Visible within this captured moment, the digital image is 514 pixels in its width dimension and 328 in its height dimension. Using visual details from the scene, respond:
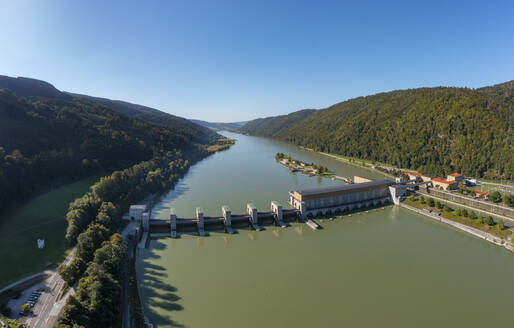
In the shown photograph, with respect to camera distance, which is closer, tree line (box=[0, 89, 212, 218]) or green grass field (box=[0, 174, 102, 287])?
green grass field (box=[0, 174, 102, 287])

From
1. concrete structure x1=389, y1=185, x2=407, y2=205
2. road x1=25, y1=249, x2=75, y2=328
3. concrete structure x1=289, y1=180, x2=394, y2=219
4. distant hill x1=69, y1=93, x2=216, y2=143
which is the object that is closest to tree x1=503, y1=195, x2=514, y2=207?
concrete structure x1=389, y1=185, x2=407, y2=205

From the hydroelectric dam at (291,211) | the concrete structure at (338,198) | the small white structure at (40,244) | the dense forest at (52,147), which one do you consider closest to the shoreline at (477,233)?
the concrete structure at (338,198)

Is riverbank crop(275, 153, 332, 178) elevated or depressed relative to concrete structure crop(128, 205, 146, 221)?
elevated

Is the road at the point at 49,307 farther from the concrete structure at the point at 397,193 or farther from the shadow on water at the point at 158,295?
the concrete structure at the point at 397,193

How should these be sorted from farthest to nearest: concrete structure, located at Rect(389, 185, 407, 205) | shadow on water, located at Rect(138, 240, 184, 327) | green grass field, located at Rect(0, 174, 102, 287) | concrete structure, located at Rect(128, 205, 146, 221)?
concrete structure, located at Rect(389, 185, 407, 205) → concrete structure, located at Rect(128, 205, 146, 221) → green grass field, located at Rect(0, 174, 102, 287) → shadow on water, located at Rect(138, 240, 184, 327)

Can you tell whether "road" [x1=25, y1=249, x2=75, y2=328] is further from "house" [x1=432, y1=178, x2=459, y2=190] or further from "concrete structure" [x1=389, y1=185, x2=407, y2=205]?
"house" [x1=432, y1=178, x2=459, y2=190]

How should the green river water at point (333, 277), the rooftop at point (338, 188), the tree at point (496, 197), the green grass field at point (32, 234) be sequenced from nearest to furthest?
the green river water at point (333, 277) → the green grass field at point (32, 234) → the rooftop at point (338, 188) → the tree at point (496, 197)

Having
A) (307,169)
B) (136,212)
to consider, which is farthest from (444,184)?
(136,212)
